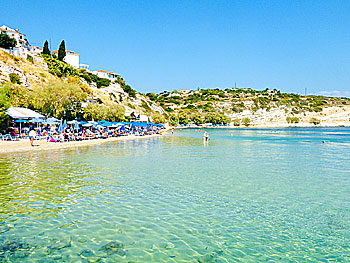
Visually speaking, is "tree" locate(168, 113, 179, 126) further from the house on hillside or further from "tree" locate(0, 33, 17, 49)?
"tree" locate(0, 33, 17, 49)

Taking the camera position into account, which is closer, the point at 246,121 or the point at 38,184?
the point at 38,184

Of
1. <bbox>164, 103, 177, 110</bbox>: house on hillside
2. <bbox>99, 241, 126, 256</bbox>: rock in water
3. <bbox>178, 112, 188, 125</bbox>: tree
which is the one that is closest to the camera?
<bbox>99, 241, 126, 256</bbox>: rock in water

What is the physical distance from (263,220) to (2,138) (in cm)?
2681

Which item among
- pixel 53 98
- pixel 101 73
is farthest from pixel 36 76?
pixel 101 73

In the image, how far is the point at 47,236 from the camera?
626 centimetres

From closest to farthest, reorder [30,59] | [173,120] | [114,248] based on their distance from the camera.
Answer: [114,248] → [30,59] → [173,120]

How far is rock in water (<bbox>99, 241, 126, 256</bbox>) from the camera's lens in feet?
18.3

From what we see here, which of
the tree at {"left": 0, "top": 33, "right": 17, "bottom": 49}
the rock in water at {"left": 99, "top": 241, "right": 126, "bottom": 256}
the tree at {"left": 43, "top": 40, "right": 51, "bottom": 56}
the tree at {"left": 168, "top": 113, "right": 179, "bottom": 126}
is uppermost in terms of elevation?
the tree at {"left": 43, "top": 40, "right": 51, "bottom": 56}

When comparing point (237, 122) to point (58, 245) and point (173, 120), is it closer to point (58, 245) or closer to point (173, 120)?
point (173, 120)

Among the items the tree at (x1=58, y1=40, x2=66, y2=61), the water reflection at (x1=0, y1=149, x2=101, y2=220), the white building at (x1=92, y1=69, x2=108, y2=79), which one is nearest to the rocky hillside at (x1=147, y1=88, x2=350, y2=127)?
the white building at (x1=92, y1=69, x2=108, y2=79)

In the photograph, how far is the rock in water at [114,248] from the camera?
559 cm

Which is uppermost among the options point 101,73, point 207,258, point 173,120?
point 101,73

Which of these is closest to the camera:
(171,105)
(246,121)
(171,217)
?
(171,217)

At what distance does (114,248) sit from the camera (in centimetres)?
576
